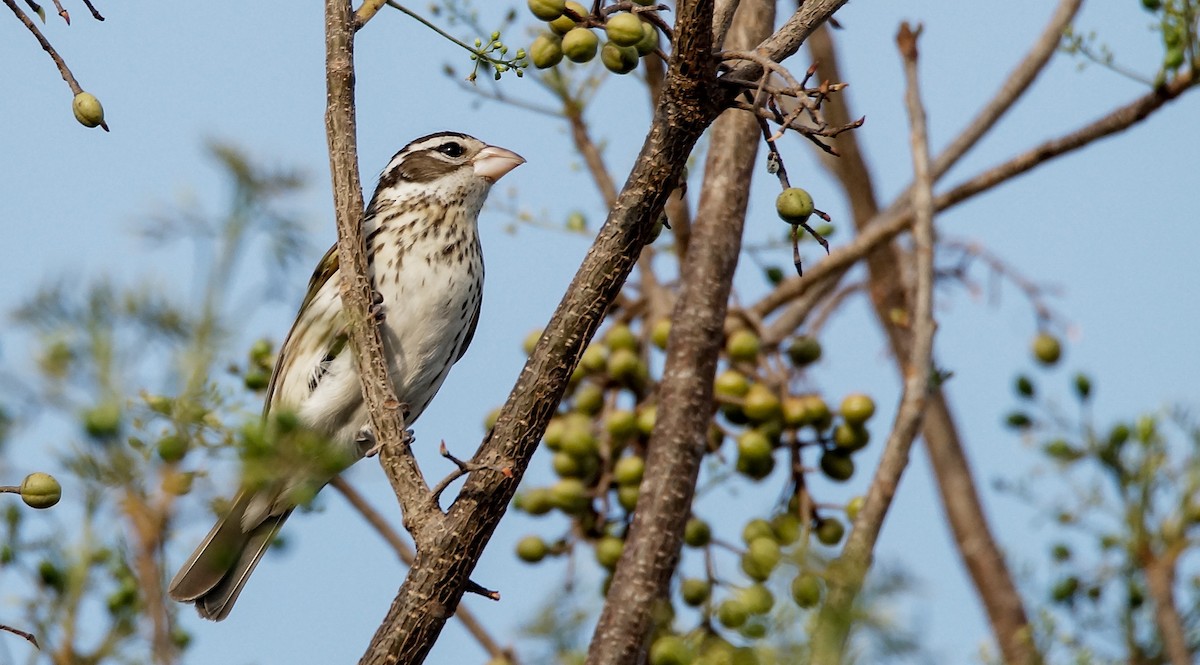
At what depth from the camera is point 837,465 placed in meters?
5.28

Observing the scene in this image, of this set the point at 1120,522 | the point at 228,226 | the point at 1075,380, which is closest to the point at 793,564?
the point at 228,226

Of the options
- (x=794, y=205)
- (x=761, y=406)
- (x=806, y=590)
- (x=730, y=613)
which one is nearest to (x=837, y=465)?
(x=761, y=406)

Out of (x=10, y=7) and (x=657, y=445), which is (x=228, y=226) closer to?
(x=10, y=7)

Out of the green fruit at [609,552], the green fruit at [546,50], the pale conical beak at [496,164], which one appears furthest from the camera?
the pale conical beak at [496,164]

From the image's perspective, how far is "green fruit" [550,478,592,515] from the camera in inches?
206

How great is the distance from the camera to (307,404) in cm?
539

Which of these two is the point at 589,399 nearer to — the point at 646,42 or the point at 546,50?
the point at 546,50

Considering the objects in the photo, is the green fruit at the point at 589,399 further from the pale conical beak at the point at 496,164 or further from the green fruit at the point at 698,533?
the pale conical beak at the point at 496,164

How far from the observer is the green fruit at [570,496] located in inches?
206

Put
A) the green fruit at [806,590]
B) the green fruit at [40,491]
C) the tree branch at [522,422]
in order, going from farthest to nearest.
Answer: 1. the tree branch at [522,422]
2. the green fruit at [40,491]
3. the green fruit at [806,590]

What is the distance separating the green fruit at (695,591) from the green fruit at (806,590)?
10.0 ft

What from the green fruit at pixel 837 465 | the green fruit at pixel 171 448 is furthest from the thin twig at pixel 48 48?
the green fruit at pixel 837 465

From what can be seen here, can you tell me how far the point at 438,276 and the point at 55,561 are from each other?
3.25 meters

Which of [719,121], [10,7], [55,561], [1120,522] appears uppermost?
[719,121]
